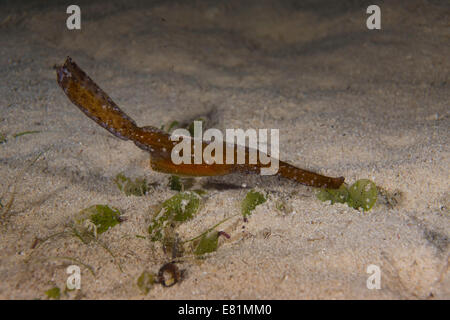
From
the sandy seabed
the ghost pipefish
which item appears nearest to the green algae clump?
the sandy seabed

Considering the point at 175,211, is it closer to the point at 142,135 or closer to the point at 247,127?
the point at 142,135

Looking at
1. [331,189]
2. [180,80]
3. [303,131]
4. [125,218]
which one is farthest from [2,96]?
[331,189]

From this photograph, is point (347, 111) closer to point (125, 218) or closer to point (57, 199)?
point (125, 218)

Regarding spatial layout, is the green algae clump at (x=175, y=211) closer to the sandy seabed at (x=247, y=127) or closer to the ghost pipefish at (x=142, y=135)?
the sandy seabed at (x=247, y=127)

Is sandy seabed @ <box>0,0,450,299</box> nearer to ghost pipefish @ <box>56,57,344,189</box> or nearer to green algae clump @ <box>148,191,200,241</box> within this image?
green algae clump @ <box>148,191,200,241</box>

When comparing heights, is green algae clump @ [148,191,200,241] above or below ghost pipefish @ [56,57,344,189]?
below

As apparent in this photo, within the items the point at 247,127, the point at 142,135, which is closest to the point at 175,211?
the point at 142,135
